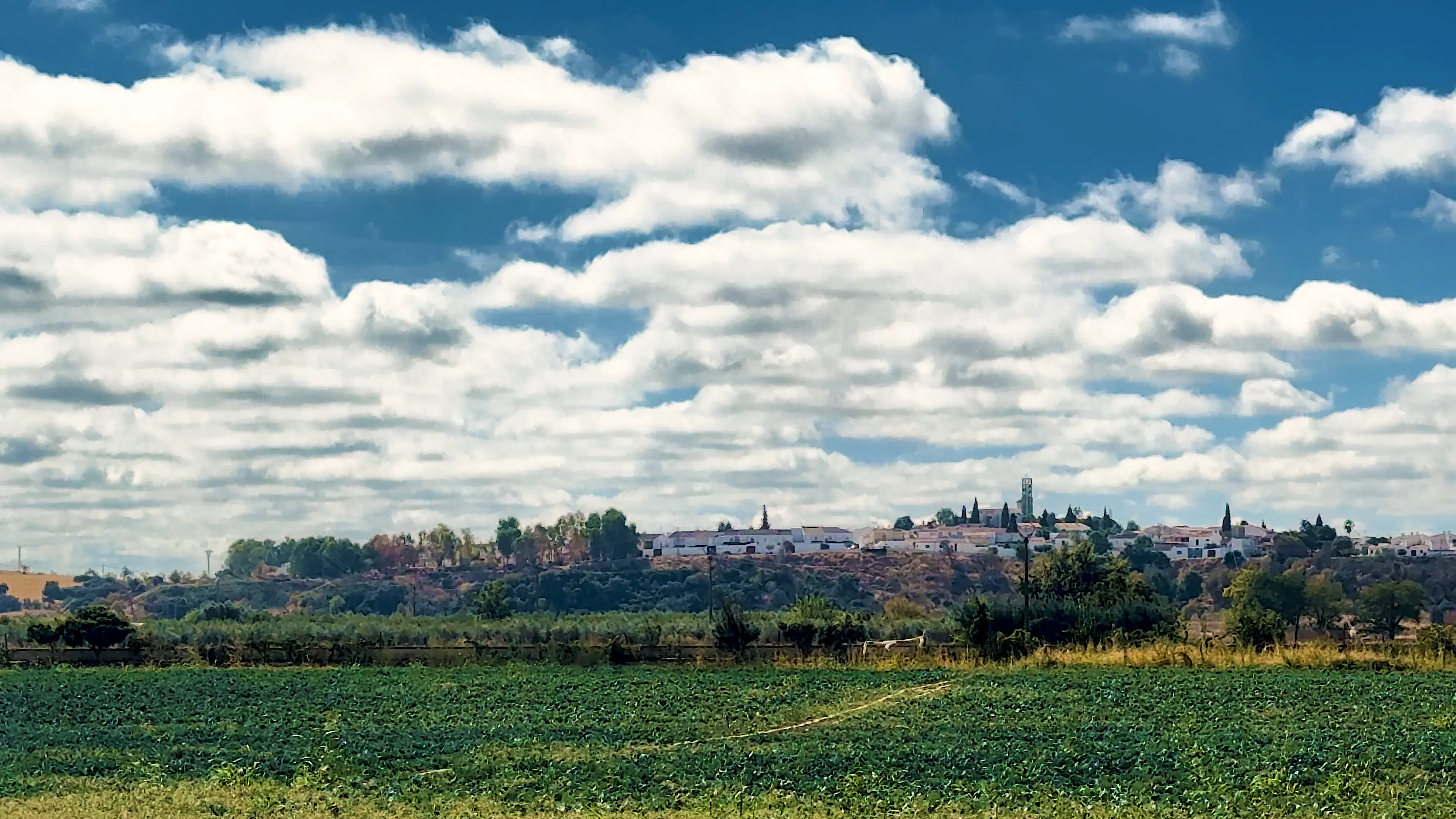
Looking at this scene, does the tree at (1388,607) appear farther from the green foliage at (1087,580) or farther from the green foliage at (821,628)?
the green foliage at (821,628)

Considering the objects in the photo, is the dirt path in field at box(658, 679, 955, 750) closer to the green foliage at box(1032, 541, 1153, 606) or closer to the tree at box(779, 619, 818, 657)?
the tree at box(779, 619, 818, 657)

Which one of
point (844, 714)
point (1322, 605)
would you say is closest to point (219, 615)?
point (844, 714)

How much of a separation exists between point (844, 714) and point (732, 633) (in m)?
28.6

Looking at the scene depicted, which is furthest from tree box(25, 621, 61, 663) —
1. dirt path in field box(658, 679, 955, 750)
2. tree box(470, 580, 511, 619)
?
dirt path in field box(658, 679, 955, 750)

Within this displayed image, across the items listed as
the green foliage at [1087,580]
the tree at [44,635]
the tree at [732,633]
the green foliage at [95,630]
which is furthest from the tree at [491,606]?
the tree at [732,633]

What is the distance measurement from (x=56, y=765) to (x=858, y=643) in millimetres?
46644

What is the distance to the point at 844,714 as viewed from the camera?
48.9 meters

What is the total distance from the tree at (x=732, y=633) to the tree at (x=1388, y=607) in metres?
89.3

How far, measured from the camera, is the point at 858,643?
259ft

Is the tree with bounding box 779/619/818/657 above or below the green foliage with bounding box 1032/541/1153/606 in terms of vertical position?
below

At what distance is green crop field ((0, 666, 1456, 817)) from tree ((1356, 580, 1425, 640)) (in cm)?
9627

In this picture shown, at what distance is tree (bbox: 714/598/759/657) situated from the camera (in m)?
75.4

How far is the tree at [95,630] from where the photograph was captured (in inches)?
3425

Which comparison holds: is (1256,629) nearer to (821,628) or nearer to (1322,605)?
(821,628)
